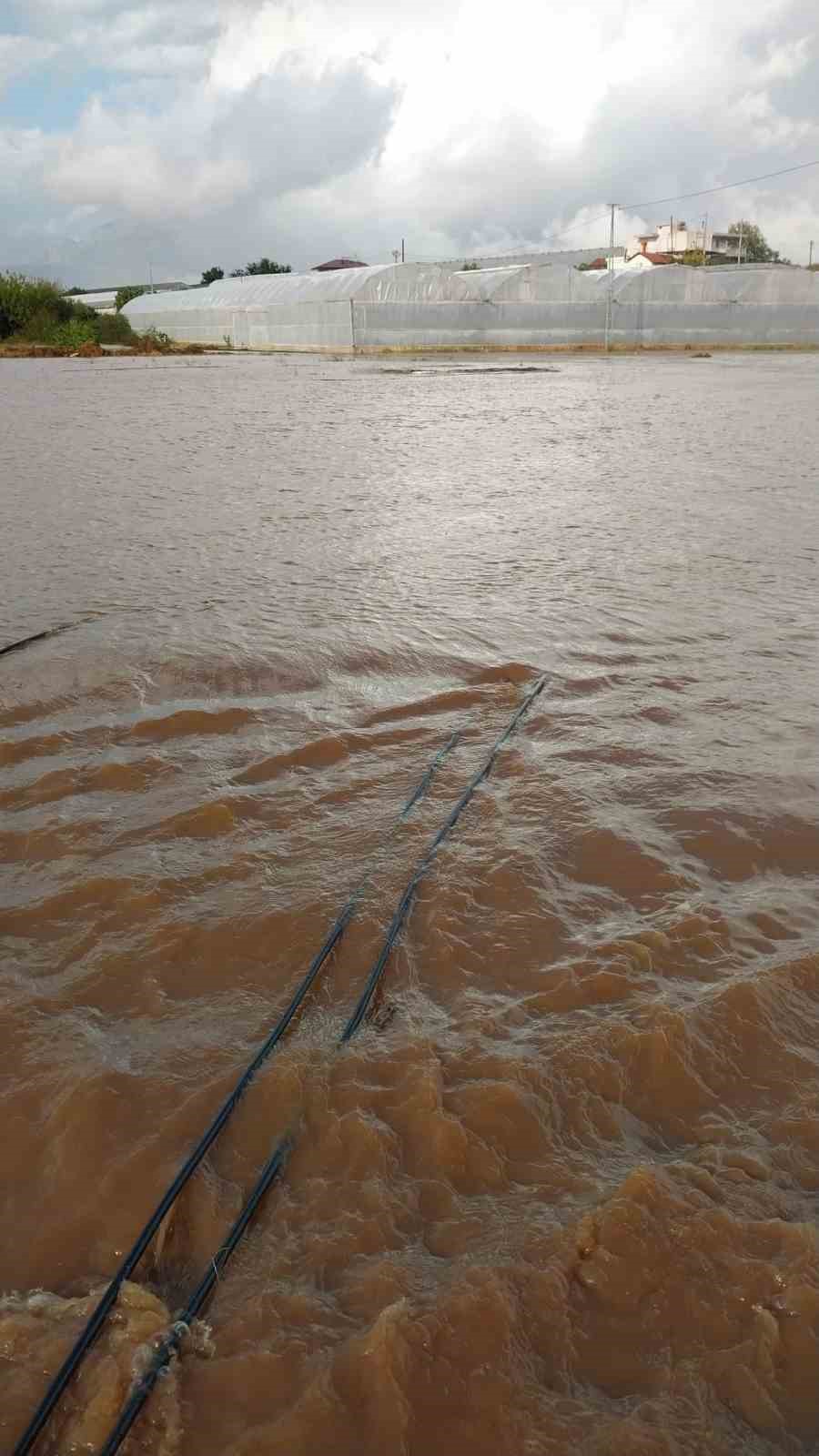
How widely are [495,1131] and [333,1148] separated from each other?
1.13 ft

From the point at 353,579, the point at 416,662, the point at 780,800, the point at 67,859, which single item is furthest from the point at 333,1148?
the point at 353,579

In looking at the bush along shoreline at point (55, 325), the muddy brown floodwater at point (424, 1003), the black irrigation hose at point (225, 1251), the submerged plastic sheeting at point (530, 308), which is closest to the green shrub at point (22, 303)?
the bush along shoreline at point (55, 325)

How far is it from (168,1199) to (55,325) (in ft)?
138

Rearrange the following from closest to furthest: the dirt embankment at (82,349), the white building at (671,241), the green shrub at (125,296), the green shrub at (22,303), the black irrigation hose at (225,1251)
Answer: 1. the black irrigation hose at (225,1251)
2. the dirt embankment at (82,349)
3. the green shrub at (22,303)
4. the green shrub at (125,296)
5. the white building at (671,241)

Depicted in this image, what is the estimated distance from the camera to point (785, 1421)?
60.5 inches

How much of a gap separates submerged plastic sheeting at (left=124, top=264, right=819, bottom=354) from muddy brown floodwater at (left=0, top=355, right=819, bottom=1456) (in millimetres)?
29841

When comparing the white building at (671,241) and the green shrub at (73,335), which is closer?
the green shrub at (73,335)

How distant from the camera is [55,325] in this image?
3816cm

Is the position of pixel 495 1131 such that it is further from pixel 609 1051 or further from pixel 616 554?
pixel 616 554

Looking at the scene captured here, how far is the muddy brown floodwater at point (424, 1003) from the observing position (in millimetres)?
1602

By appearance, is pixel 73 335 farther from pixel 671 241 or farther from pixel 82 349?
pixel 671 241

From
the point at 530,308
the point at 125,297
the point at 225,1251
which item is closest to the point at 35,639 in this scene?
the point at 225,1251

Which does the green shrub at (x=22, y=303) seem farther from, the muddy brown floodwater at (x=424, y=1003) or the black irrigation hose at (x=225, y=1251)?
the black irrigation hose at (x=225, y=1251)

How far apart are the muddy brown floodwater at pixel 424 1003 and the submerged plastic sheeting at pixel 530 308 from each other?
2984 centimetres
